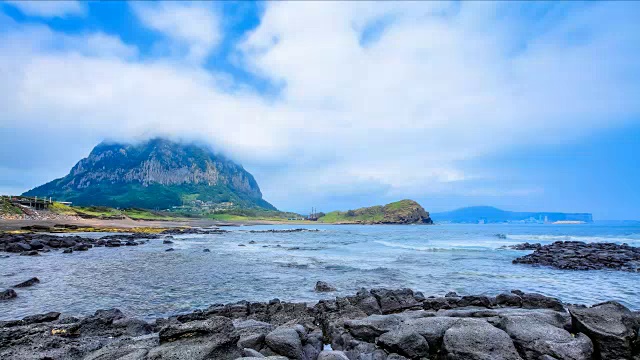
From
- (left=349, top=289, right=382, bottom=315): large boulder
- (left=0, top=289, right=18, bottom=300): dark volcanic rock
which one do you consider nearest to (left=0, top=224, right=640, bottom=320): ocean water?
(left=0, top=289, right=18, bottom=300): dark volcanic rock

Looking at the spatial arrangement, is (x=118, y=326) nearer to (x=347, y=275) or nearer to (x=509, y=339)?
(x=509, y=339)

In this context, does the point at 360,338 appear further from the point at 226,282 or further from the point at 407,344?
the point at 226,282

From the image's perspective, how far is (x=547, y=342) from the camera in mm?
8273

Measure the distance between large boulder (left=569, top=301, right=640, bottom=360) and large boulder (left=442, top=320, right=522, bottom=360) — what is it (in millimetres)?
2496

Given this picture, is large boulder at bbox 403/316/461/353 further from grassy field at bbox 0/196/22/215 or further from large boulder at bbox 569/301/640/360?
grassy field at bbox 0/196/22/215

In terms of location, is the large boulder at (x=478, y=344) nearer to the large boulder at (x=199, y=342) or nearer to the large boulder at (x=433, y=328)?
the large boulder at (x=433, y=328)

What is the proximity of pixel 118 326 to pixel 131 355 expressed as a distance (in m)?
6.28

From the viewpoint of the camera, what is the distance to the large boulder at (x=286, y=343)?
8.90 m

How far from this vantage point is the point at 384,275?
26609mm

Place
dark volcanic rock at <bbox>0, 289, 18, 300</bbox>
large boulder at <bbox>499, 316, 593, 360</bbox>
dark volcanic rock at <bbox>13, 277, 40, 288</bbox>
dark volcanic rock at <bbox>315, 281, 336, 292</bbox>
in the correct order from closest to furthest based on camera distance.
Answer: large boulder at <bbox>499, 316, 593, 360</bbox> < dark volcanic rock at <bbox>0, 289, 18, 300</bbox> < dark volcanic rock at <bbox>13, 277, 40, 288</bbox> < dark volcanic rock at <bbox>315, 281, 336, 292</bbox>

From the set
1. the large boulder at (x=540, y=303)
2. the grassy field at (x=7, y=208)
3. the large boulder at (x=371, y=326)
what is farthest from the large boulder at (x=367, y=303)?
the grassy field at (x=7, y=208)

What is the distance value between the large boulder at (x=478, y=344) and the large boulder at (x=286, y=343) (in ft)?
13.1

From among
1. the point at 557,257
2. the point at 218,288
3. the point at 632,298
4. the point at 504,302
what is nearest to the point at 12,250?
the point at 218,288

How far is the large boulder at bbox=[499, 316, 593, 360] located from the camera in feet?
26.3
